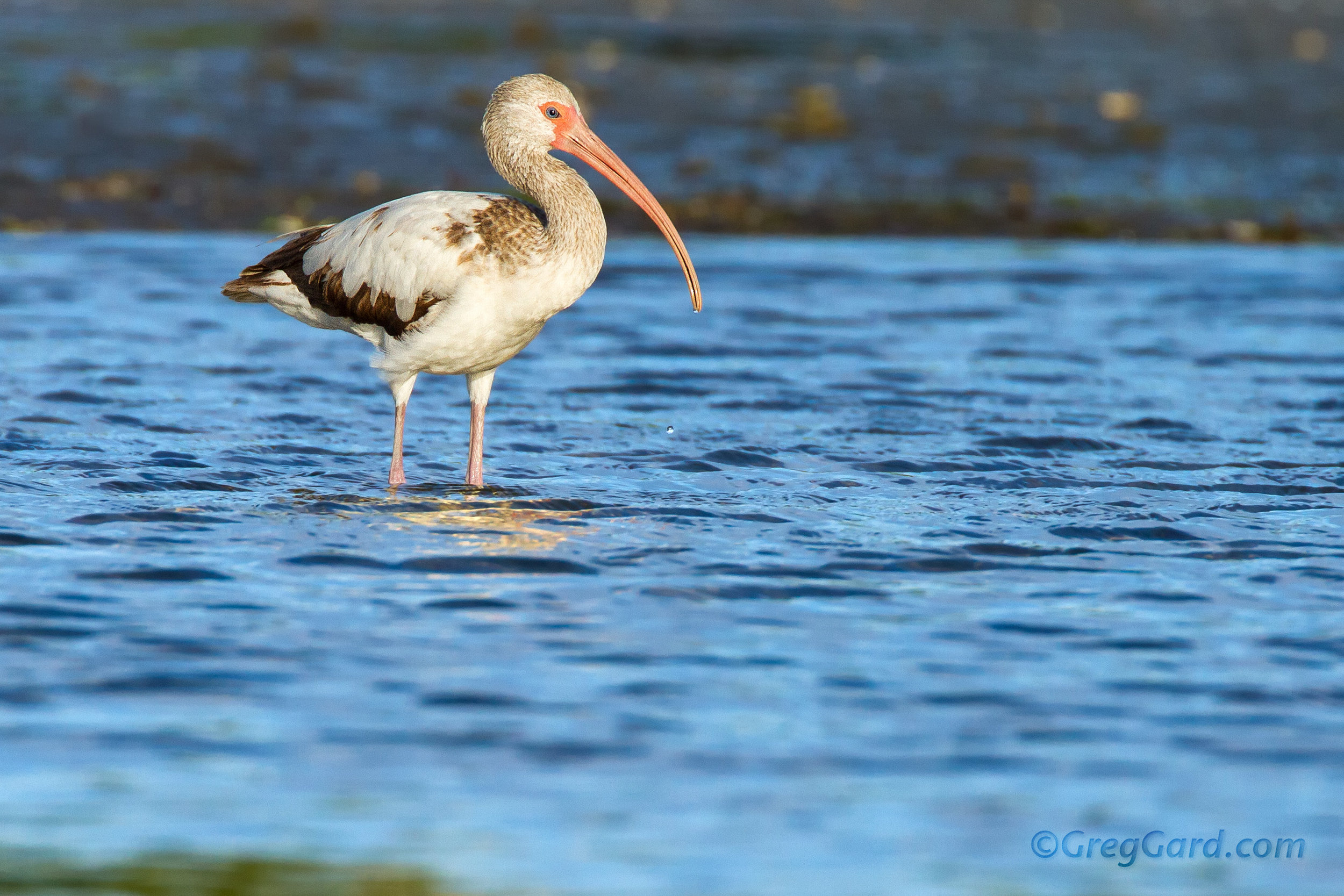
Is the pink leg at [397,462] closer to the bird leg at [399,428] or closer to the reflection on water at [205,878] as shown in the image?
the bird leg at [399,428]

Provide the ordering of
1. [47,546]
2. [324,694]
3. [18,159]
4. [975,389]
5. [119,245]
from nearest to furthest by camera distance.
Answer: [324,694], [47,546], [975,389], [119,245], [18,159]

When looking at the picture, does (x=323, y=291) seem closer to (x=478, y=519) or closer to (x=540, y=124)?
(x=540, y=124)

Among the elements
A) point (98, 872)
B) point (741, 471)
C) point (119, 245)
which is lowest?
point (98, 872)

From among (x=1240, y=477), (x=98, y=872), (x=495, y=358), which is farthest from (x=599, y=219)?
(x=98, y=872)

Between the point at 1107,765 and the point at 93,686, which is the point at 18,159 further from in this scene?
the point at 1107,765

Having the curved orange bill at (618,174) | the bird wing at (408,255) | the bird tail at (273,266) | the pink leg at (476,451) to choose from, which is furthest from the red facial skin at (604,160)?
the bird tail at (273,266)

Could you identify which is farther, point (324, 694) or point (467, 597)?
point (467, 597)

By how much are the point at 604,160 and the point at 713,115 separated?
39.2ft

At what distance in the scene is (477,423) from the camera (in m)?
8.95

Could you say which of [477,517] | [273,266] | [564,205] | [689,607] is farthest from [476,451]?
[689,607]

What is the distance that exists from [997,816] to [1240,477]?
14.4 feet

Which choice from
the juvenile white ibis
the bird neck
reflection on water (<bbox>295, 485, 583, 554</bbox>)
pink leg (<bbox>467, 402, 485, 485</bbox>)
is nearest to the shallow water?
reflection on water (<bbox>295, 485, 583, 554</bbox>)

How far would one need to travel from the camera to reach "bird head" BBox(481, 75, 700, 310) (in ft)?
29.2

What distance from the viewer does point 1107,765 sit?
214 inches
